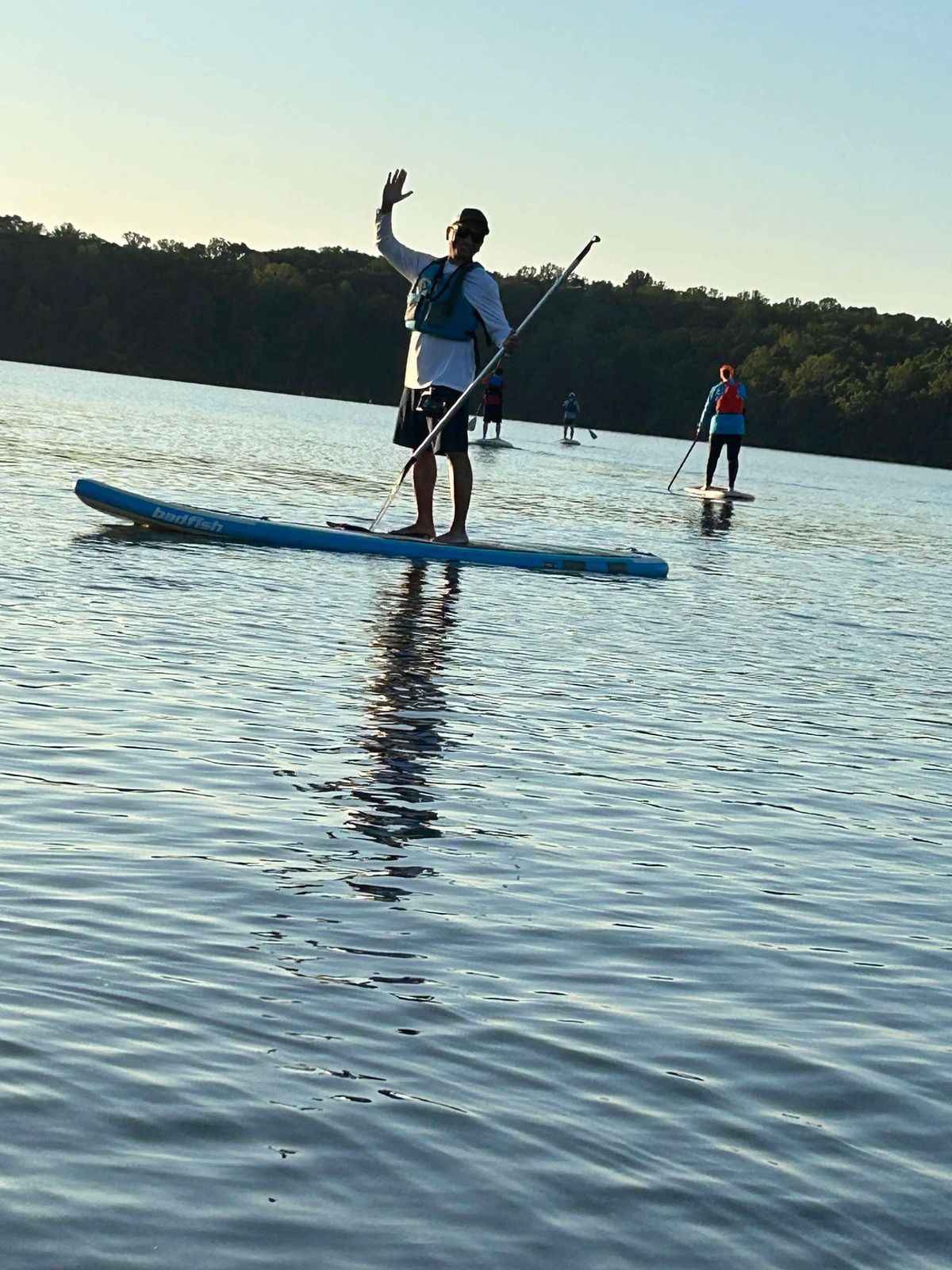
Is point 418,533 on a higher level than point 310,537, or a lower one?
higher

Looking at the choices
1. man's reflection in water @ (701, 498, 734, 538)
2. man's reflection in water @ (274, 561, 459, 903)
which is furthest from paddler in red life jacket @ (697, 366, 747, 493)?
man's reflection in water @ (274, 561, 459, 903)

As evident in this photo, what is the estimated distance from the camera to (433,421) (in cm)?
1512

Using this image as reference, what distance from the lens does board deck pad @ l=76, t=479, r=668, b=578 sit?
47.4 feet

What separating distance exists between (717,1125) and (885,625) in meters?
10.6

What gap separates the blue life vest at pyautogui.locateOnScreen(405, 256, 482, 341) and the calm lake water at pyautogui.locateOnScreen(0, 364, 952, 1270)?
12.0 feet

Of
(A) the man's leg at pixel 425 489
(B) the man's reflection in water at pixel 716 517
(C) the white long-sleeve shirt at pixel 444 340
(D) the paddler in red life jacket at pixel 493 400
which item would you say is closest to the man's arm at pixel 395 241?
(C) the white long-sleeve shirt at pixel 444 340

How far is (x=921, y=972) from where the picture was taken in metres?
5.06

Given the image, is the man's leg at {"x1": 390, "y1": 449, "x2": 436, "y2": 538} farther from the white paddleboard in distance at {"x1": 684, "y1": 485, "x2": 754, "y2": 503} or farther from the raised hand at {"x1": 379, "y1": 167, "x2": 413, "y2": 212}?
the white paddleboard in distance at {"x1": 684, "y1": 485, "x2": 754, "y2": 503}

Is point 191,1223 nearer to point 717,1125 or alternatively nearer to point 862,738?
point 717,1125

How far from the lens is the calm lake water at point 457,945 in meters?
3.33

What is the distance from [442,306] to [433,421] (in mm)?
1027

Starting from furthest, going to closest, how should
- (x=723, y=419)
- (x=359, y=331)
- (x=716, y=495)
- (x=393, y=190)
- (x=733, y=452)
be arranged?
(x=359, y=331) < (x=716, y=495) < (x=733, y=452) < (x=723, y=419) < (x=393, y=190)

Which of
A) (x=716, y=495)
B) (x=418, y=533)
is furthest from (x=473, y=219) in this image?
(x=716, y=495)

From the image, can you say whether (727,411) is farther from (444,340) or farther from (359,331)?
(359,331)
